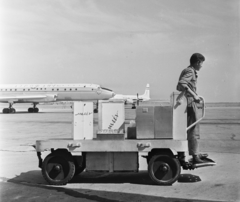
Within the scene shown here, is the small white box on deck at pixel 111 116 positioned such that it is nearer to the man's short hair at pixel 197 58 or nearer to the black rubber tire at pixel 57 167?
the black rubber tire at pixel 57 167

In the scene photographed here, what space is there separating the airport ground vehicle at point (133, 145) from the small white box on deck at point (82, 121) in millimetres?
17

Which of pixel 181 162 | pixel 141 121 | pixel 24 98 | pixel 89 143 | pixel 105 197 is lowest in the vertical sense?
pixel 105 197

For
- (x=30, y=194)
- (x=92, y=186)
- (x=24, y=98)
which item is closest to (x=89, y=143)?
(x=92, y=186)

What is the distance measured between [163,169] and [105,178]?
1.20 metres

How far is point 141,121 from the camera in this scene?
5074 millimetres

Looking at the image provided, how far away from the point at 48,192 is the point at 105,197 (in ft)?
3.05

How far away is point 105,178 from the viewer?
567 cm

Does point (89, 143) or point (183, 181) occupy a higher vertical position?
point (89, 143)

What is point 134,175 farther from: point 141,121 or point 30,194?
point 30,194

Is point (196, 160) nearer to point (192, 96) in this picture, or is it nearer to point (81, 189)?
point (192, 96)

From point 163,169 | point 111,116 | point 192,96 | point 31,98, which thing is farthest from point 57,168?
point 31,98

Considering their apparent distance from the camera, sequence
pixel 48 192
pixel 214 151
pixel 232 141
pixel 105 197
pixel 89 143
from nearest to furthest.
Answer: pixel 105 197, pixel 48 192, pixel 89 143, pixel 214 151, pixel 232 141

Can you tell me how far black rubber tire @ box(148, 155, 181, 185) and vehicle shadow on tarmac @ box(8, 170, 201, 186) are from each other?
206 mm

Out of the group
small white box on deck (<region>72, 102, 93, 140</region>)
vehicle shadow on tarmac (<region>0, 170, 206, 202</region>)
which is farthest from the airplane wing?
small white box on deck (<region>72, 102, 93, 140</region>)
